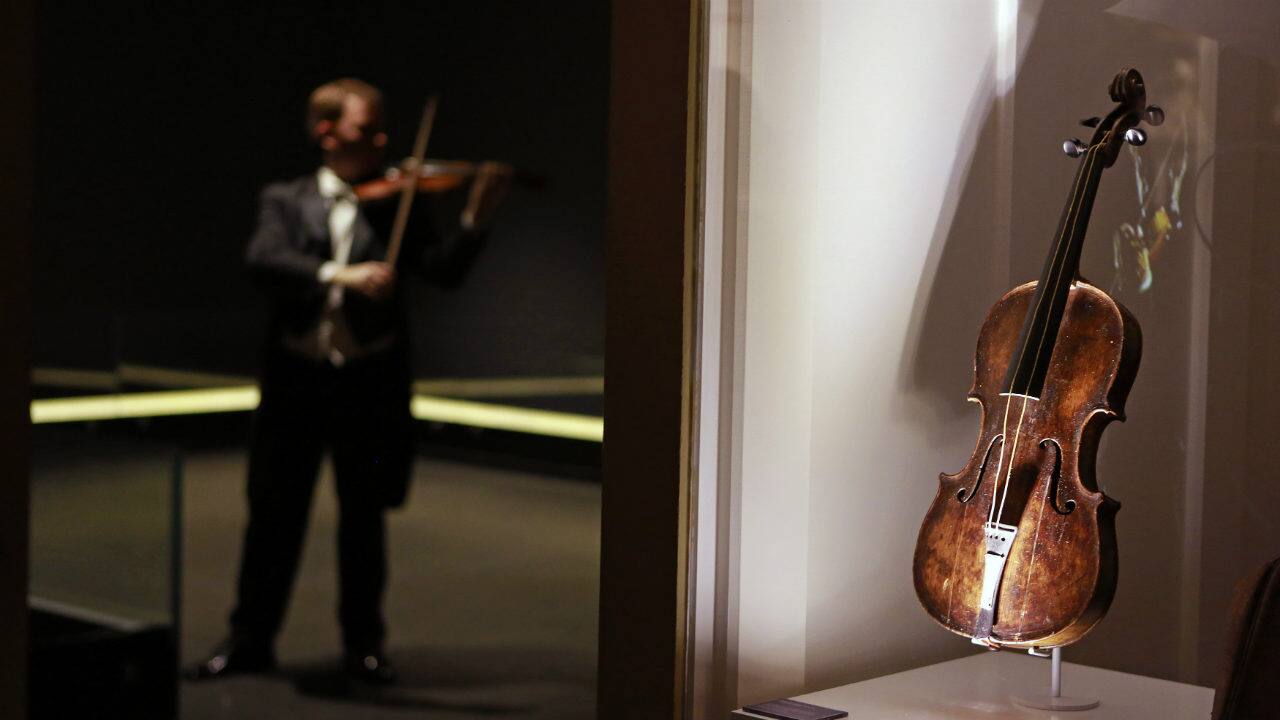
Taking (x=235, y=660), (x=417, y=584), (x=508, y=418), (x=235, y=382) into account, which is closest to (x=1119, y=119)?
(x=235, y=660)

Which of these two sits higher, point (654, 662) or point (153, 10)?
point (153, 10)

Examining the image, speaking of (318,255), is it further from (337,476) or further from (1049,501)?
(1049,501)

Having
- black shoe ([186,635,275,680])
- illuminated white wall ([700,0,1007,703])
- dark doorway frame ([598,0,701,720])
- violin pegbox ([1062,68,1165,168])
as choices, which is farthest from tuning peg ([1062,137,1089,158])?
black shoe ([186,635,275,680])

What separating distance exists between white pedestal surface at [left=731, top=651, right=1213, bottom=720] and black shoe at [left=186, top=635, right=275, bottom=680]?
212 centimetres

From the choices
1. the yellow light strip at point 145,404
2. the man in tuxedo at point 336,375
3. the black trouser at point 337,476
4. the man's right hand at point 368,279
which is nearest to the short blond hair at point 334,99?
the man in tuxedo at point 336,375

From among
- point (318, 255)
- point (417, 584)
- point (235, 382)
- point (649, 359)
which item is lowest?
point (417, 584)

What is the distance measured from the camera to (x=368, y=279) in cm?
324

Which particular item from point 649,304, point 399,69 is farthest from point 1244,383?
point 399,69

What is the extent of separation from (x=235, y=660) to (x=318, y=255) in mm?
982

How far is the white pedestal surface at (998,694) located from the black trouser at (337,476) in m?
1.70

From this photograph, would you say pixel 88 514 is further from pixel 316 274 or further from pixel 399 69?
pixel 399 69

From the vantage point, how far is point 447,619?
3816mm

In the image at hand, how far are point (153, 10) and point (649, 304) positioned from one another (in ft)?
19.0

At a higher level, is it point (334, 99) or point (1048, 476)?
point (334, 99)
